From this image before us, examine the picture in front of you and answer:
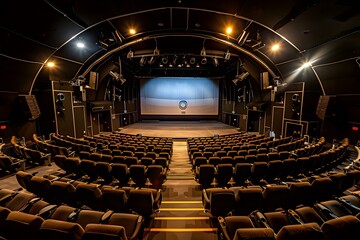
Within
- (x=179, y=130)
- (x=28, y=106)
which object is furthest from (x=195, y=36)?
(x=28, y=106)

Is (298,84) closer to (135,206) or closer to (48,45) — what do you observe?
(135,206)

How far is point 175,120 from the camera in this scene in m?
21.6

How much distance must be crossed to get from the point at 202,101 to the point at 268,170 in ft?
55.8

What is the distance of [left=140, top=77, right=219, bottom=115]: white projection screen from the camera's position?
20656 millimetres

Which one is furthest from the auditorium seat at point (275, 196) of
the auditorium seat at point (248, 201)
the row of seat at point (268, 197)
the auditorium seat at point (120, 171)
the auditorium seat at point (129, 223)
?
the auditorium seat at point (120, 171)

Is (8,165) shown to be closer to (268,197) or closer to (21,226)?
(21,226)

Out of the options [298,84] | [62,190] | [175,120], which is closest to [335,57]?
[298,84]

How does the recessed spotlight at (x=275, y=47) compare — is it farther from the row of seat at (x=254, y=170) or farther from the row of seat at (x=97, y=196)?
the row of seat at (x=97, y=196)

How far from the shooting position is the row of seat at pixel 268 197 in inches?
118

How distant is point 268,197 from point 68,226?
3.30 metres

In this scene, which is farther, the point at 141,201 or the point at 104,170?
the point at 104,170

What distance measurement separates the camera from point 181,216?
11.5ft

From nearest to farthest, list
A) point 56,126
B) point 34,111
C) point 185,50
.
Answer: point 34,111, point 56,126, point 185,50

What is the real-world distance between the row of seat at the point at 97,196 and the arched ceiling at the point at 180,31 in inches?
243
